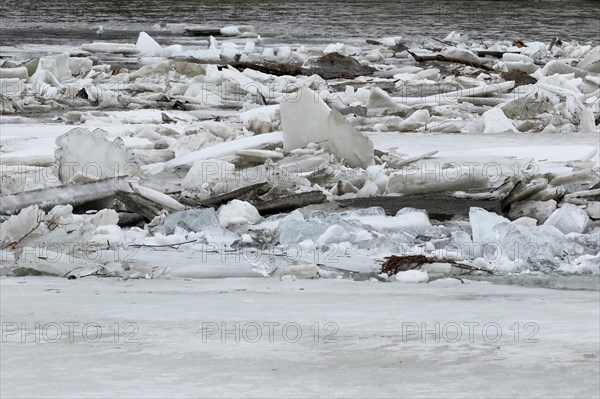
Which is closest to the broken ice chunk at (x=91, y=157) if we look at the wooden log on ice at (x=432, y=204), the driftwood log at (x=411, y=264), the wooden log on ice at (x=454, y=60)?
the wooden log on ice at (x=432, y=204)

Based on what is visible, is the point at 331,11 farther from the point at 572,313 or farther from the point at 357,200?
the point at 572,313

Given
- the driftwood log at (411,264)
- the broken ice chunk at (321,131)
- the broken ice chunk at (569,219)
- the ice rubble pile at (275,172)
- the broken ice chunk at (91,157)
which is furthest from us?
the broken ice chunk at (321,131)

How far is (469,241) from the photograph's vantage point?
4824mm

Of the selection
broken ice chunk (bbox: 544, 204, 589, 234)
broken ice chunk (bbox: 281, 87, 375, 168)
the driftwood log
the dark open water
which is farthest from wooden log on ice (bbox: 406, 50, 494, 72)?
the driftwood log

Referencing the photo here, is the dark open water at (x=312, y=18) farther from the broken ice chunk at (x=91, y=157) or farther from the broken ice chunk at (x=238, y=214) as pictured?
the broken ice chunk at (x=238, y=214)

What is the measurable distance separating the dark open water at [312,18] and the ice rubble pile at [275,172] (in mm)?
9207

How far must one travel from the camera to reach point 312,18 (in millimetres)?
27516

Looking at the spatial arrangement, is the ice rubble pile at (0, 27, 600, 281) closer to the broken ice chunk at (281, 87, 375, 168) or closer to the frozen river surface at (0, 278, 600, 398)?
the broken ice chunk at (281, 87, 375, 168)

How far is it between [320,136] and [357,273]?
2305 millimetres

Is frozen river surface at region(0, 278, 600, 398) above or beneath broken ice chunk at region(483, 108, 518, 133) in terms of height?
beneath

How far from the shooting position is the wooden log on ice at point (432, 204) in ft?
17.8

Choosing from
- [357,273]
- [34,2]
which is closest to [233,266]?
[357,273]

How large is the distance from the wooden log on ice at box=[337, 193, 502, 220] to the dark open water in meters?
13.4

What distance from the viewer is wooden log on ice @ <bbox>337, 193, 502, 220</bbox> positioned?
17.8 feet
